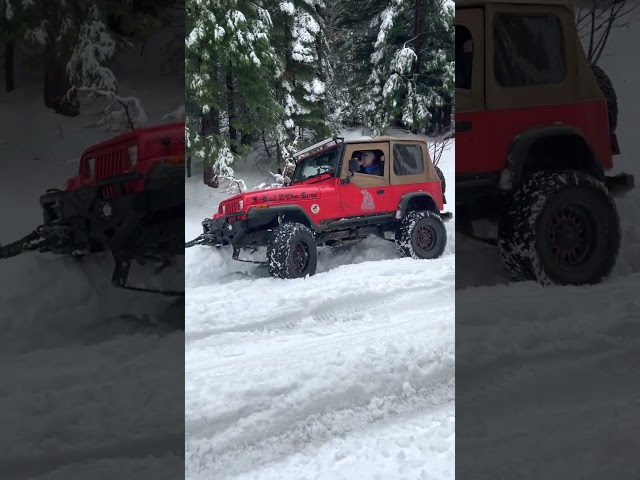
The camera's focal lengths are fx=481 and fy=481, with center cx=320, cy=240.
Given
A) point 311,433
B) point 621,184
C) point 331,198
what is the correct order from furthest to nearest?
point 331,198
point 311,433
point 621,184

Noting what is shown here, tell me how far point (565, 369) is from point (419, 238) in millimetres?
860

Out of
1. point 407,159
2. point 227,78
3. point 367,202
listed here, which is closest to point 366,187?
point 367,202

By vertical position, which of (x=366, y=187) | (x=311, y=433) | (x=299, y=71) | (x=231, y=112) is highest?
(x=299, y=71)

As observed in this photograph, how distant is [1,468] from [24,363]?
16 cm

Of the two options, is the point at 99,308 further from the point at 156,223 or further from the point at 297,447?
the point at 297,447

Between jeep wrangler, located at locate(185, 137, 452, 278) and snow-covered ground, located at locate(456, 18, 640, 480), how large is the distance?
66 centimetres

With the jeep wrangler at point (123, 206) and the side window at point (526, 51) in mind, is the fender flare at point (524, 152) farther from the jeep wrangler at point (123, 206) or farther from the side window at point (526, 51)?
the jeep wrangler at point (123, 206)

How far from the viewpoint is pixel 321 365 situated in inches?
51.0

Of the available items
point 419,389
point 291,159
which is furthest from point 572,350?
point 291,159

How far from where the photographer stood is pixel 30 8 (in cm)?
65

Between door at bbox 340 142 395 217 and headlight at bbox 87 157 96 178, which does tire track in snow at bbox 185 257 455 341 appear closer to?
door at bbox 340 142 395 217

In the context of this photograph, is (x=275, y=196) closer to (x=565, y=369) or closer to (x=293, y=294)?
(x=293, y=294)

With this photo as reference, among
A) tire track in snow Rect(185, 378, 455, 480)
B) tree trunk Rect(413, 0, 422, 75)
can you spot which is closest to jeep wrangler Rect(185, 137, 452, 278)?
tree trunk Rect(413, 0, 422, 75)

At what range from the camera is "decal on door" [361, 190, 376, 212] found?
167cm
